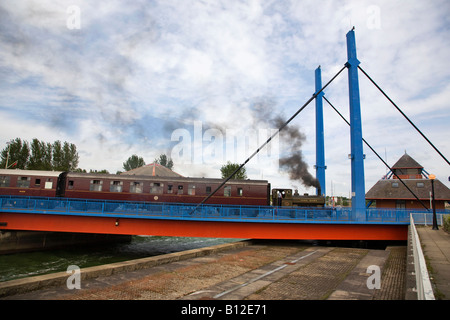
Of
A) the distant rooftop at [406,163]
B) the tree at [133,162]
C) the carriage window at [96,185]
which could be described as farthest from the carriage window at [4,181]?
the tree at [133,162]

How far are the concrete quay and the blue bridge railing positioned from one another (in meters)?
4.93

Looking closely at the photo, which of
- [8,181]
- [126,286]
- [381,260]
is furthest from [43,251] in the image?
[381,260]

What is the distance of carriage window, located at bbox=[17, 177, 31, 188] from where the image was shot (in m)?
23.8

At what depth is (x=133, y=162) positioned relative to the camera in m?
91.5

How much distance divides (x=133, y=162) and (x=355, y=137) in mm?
81530

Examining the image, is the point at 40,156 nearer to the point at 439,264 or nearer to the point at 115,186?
the point at 115,186

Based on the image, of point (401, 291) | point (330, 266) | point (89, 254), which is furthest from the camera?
point (89, 254)

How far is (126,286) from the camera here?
8.03 m

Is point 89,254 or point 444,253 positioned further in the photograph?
point 89,254

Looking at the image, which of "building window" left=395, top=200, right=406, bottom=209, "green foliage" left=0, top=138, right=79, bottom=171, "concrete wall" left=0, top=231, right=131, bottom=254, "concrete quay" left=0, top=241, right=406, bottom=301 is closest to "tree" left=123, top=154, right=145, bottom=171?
"green foliage" left=0, top=138, right=79, bottom=171

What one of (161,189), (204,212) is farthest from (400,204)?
(161,189)

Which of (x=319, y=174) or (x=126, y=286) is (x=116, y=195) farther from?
(x=319, y=174)

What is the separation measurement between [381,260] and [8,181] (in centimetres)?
2867

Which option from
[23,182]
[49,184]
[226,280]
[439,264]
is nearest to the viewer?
[439,264]
